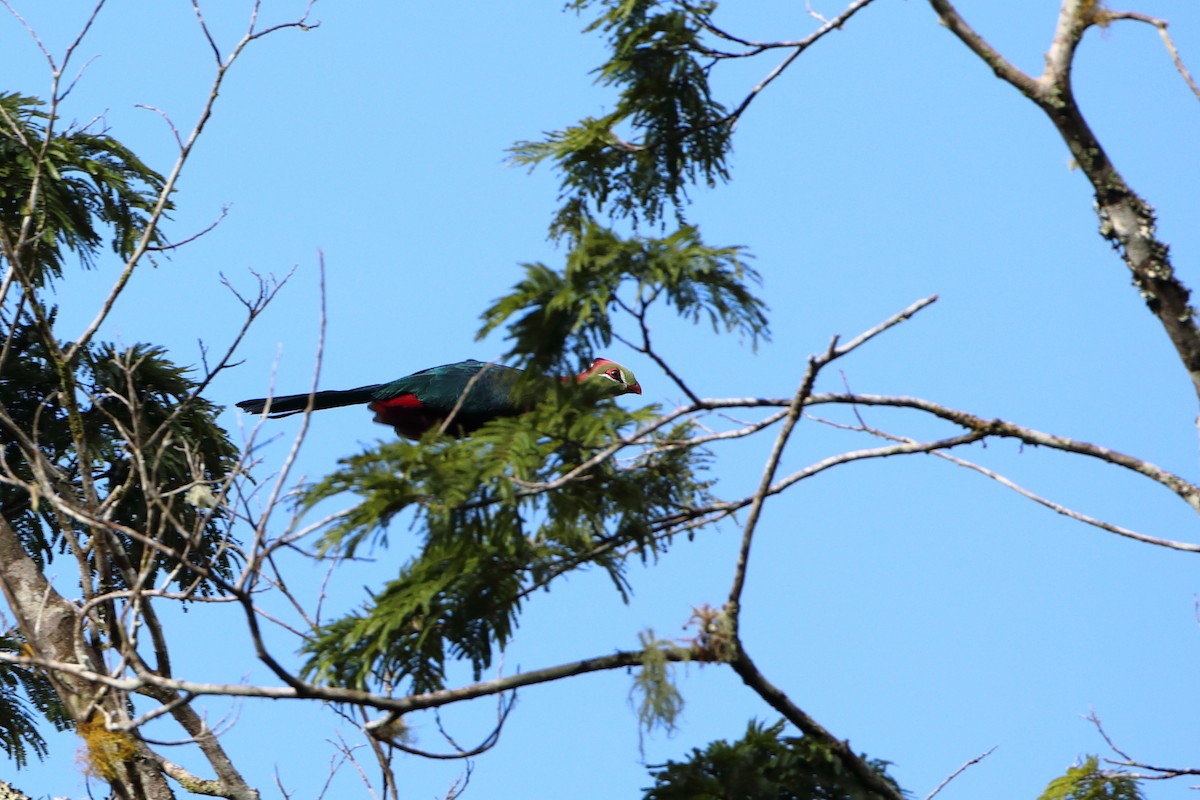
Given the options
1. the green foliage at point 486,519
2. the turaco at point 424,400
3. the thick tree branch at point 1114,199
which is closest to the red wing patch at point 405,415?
the turaco at point 424,400

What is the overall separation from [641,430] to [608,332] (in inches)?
13.1

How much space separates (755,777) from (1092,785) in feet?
5.00

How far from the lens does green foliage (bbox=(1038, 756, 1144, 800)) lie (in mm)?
5008

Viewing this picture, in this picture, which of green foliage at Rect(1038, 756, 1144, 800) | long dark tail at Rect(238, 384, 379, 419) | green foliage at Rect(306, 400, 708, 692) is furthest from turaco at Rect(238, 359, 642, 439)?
green foliage at Rect(1038, 756, 1144, 800)

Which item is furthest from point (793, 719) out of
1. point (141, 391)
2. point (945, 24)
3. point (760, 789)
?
point (141, 391)

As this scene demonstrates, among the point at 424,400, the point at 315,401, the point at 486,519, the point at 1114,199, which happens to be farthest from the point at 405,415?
the point at 1114,199

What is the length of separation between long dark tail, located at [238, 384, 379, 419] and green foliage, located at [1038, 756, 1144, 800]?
11.9 ft

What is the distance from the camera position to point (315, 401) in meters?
6.46

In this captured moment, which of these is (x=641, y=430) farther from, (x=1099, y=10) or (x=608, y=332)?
(x=1099, y=10)

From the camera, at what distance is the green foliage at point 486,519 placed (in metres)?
3.96

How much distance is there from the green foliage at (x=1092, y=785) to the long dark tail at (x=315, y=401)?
Result: 3.61 m

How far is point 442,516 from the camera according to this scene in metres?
3.98

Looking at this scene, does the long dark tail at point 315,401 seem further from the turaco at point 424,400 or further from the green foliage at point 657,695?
the green foliage at point 657,695

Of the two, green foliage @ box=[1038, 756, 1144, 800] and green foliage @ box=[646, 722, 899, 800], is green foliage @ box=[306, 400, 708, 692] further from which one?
green foliage @ box=[1038, 756, 1144, 800]
